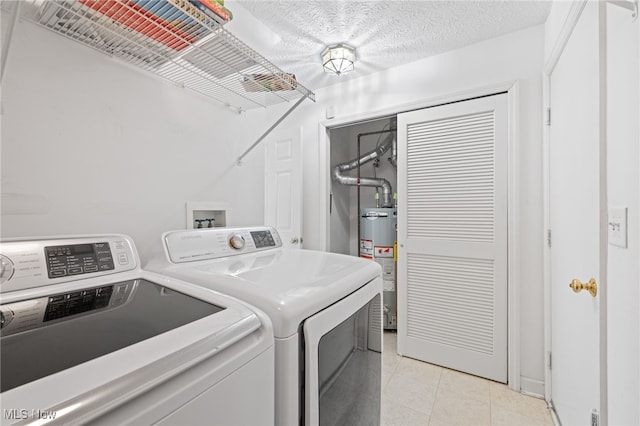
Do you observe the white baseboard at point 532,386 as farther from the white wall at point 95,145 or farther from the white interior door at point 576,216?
the white wall at point 95,145

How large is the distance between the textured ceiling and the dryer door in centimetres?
169

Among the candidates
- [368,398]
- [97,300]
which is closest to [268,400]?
[97,300]

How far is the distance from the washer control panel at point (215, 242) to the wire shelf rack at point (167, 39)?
832 mm

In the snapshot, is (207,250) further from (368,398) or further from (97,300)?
(368,398)

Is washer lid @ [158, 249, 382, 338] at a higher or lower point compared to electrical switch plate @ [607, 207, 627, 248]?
lower

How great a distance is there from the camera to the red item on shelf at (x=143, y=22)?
995 mm

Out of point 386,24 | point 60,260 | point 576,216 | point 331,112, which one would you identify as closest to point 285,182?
point 331,112

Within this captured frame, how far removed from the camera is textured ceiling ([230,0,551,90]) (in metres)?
1.72

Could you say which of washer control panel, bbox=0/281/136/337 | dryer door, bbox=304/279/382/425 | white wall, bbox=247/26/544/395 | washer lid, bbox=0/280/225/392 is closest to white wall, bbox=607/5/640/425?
dryer door, bbox=304/279/382/425

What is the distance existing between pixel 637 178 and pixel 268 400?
1164mm

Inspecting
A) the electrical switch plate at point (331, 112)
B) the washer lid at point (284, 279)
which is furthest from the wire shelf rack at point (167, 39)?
the electrical switch plate at point (331, 112)

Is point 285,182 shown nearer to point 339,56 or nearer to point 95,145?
point 339,56

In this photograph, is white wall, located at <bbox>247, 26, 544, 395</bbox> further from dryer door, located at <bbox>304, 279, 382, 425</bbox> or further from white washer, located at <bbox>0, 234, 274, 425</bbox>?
white washer, located at <bbox>0, 234, 274, 425</bbox>

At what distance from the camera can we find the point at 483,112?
208cm
